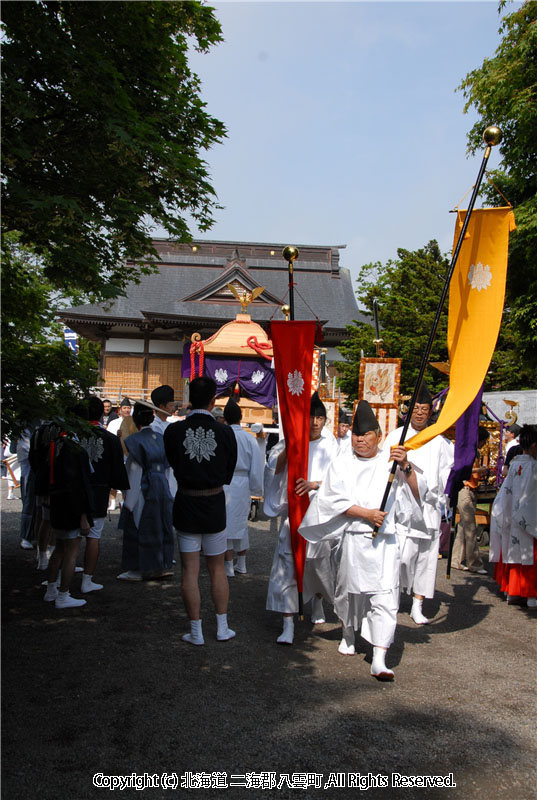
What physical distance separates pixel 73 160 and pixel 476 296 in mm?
2871

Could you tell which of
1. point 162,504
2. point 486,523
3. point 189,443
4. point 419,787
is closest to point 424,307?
point 486,523

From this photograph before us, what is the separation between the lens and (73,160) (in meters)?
3.54

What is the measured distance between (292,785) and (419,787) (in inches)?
22.3

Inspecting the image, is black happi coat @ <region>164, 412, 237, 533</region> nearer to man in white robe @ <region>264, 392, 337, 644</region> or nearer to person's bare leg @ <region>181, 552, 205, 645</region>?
person's bare leg @ <region>181, 552, 205, 645</region>

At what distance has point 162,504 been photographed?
6.21m

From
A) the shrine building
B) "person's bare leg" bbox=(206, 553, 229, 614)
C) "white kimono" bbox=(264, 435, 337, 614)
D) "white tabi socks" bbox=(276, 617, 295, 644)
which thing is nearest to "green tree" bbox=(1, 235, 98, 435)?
"person's bare leg" bbox=(206, 553, 229, 614)

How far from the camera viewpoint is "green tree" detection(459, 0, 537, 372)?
20.0 feet

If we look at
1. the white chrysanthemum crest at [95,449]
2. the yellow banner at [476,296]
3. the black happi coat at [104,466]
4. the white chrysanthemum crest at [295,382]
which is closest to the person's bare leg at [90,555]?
the black happi coat at [104,466]

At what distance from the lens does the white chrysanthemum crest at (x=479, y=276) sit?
4.47 metres

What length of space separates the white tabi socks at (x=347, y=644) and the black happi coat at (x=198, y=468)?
3.84 feet

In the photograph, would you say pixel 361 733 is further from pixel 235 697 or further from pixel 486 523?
pixel 486 523

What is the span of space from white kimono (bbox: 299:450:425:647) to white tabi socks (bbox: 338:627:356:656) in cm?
7

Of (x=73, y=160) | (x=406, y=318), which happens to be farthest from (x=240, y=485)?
(x=406, y=318)

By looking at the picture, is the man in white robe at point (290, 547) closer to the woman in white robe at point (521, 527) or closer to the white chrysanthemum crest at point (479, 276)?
the white chrysanthemum crest at point (479, 276)
